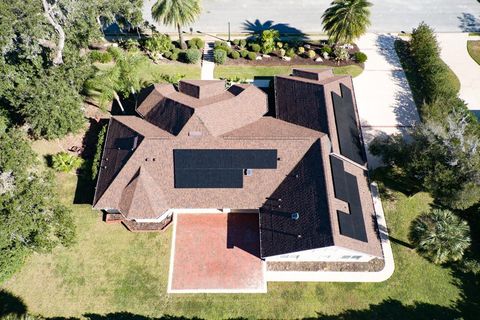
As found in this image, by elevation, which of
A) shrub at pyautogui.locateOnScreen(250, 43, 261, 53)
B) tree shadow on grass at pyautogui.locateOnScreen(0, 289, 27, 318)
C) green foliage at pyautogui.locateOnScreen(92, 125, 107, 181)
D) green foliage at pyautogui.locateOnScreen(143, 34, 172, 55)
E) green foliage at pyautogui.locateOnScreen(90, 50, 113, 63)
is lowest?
tree shadow on grass at pyautogui.locateOnScreen(0, 289, 27, 318)

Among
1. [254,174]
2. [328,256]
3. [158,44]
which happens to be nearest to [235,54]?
[158,44]

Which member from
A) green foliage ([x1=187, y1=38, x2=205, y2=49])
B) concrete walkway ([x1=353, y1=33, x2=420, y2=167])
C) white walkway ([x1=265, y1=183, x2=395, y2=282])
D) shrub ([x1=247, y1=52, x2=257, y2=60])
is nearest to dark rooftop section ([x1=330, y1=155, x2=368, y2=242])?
white walkway ([x1=265, y1=183, x2=395, y2=282])

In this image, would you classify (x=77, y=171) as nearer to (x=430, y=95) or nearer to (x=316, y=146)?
(x=316, y=146)

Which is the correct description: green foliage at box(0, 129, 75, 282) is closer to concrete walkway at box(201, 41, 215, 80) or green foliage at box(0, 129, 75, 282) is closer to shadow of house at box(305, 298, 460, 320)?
concrete walkway at box(201, 41, 215, 80)

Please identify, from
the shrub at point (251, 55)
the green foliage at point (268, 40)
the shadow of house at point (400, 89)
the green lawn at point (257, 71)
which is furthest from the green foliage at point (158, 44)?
the shadow of house at point (400, 89)

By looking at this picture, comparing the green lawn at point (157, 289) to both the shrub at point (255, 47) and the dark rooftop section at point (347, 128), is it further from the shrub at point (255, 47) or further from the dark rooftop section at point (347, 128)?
the shrub at point (255, 47)

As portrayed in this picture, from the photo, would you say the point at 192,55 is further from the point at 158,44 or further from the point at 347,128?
the point at 347,128
